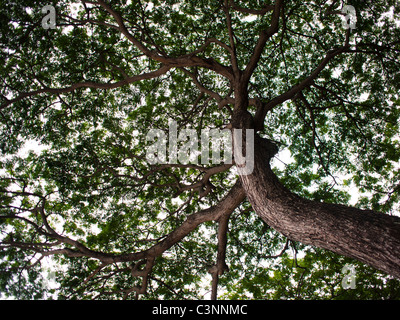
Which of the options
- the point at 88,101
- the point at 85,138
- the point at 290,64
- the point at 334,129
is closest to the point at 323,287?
the point at 334,129

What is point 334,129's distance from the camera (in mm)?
7445

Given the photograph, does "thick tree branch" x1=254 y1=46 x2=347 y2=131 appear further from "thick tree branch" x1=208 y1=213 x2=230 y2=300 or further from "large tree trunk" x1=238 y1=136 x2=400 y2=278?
"thick tree branch" x1=208 y1=213 x2=230 y2=300

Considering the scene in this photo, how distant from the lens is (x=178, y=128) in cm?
783

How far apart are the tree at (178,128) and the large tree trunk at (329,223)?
161 cm

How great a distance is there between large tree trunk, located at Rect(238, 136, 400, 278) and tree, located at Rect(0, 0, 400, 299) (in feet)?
5.28

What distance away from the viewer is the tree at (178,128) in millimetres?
5773

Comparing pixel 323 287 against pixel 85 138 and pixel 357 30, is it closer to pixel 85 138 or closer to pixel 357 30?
pixel 357 30

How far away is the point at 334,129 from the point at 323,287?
14.5ft

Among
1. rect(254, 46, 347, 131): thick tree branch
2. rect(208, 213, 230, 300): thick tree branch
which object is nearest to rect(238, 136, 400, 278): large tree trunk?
rect(254, 46, 347, 131): thick tree branch

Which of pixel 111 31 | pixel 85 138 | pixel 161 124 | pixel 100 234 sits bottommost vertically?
pixel 100 234

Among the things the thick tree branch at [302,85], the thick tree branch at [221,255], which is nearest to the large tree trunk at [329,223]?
the thick tree branch at [302,85]

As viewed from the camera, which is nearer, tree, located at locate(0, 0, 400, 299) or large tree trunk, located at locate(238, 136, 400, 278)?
large tree trunk, located at locate(238, 136, 400, 278)

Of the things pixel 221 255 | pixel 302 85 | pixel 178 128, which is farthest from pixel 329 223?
pixel 178 128

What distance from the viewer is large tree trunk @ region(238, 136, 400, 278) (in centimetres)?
230
